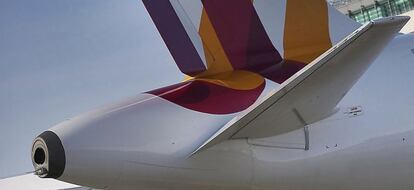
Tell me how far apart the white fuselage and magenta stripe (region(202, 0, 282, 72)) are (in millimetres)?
965

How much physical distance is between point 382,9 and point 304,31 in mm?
41380

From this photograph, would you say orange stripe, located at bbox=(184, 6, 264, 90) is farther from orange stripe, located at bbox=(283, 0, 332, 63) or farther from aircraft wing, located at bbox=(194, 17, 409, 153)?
aircraft wing, located at bbox=(194, 17, 409, 153)

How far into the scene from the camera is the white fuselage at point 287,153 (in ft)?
16.3

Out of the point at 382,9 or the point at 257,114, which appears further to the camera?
the point at 382,9

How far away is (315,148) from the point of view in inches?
220

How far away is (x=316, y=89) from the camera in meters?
4.88

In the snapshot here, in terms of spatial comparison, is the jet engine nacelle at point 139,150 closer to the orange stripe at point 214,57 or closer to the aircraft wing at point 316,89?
the aircraft wing at point 316,89

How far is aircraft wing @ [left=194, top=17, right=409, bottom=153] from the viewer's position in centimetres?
434

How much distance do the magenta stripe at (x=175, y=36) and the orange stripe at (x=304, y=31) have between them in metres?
0.98

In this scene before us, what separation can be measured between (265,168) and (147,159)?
3.60ft

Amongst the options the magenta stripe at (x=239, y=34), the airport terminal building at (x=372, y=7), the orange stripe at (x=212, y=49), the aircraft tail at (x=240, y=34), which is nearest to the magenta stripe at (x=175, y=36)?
the aircraft tail at (x=240, y=34)

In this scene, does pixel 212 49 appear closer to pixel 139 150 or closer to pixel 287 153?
pixel 287 153

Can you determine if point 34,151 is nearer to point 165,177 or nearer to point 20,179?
point 165,177

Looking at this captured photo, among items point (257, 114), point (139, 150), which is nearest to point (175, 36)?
point (139, 150)
